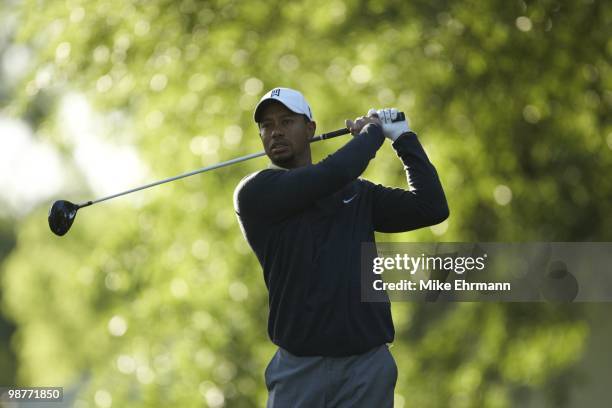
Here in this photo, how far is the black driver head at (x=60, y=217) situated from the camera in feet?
12.3

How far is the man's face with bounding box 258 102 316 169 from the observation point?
3146mm

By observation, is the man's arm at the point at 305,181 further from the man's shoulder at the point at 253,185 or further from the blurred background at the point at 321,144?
the blurred background at the point at 321,144

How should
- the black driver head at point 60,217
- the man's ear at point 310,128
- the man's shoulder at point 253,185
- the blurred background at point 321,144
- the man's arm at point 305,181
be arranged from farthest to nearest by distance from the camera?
1. the blurred background at point 321,144
2. the black driver head at point 60,217
3. the man's ear at point 310,128
4. the man's shoulder at point 253,185
5. the man's arm at point 305,181

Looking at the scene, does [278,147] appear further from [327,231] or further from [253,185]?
[327,231]

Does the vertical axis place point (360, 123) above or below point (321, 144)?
below

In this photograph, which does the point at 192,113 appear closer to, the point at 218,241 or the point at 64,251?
the point at 218,241

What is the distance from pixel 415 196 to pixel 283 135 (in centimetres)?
46

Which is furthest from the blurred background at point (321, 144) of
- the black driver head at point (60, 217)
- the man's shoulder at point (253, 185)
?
the man's shoulder at point (253, 185)

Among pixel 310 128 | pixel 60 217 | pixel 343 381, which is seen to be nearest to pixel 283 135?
pixel 310 128

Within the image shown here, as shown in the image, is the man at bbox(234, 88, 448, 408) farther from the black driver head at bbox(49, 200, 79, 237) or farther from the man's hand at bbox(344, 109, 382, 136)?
the black driver head at bbox(49, 200, 79, 237)

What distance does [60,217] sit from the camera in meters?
3.77

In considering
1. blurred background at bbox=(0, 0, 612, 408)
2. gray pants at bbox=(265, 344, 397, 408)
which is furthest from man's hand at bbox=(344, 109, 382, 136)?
blurred background at bbox=(0, 0, 612, 408)

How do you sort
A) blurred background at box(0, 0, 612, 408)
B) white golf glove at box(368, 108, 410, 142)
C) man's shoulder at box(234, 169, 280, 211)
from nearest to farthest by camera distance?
man's shoulder at box(234, 169, 280, 211) → white golf glove at box(368, 108, 410, 142) → blurred background at box(0, 0, 612, 408)

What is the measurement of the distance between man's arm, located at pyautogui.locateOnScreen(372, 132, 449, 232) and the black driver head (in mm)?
1306
